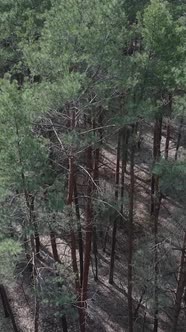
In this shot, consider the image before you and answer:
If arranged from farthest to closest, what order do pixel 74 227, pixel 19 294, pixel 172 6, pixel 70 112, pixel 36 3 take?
pixel 19 294 < pixel 36 3 < pixel 172 6 < pixel 74 227 < pixel 70 112

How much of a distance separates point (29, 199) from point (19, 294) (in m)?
7.36

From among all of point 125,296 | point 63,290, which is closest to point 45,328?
point 125,296

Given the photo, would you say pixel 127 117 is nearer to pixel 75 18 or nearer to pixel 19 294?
pixel 75 18

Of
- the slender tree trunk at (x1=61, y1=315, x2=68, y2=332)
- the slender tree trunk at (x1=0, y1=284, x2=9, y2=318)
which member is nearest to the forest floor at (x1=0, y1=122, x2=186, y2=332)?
the slender tree trunk at (x1=0, y1=284, x2=9, y2=318)

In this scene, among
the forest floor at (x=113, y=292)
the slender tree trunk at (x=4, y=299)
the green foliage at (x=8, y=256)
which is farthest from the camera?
the forest floor at (x=113, y=292)

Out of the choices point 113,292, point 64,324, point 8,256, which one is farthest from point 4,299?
point 8,256

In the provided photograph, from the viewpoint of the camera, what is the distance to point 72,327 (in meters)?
16.1

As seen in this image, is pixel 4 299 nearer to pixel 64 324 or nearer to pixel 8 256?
pixel 64 324

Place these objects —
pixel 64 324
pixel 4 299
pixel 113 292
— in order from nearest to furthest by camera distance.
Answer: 1. pixel 64 324
2. pixel 4 299
3. pixel 113 292

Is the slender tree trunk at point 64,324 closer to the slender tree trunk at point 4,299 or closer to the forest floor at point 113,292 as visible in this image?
the forest floor at point 113,292

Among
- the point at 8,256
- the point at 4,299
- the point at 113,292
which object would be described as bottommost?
the point at 113,292

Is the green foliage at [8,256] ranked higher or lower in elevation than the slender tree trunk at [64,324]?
higher

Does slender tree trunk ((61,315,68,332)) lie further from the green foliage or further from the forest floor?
the green foliage

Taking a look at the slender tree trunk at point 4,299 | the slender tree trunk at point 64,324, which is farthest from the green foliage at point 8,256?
the slender tree trunk at point 64,324
